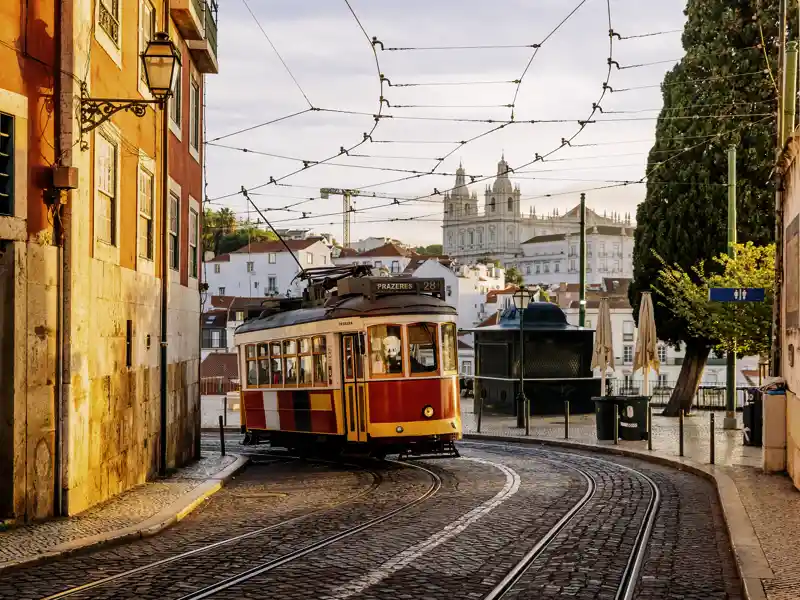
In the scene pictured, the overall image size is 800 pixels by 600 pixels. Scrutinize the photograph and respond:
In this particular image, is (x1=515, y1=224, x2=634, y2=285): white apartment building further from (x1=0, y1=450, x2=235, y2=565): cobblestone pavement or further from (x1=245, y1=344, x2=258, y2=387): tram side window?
(x1=0, y1=450, x2=235, y2=565): cobblestone pavement

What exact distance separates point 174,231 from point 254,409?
15.1 feet

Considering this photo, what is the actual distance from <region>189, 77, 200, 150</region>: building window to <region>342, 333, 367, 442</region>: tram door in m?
5.52

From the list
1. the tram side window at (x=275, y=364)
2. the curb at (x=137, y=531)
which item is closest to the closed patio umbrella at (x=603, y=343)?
the tram side window at (x=275, y=364)

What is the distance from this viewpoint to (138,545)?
11.8 m

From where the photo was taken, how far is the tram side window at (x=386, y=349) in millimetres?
18594

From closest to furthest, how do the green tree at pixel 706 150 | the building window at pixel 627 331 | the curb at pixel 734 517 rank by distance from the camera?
the curb at pixel 734 517 → the green tree at pixel 706 150 → the building window at pixel 627 331

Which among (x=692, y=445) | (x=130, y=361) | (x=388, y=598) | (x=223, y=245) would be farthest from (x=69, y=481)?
(x=223, y=245)

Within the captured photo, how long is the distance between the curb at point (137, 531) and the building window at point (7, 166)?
3361 mm

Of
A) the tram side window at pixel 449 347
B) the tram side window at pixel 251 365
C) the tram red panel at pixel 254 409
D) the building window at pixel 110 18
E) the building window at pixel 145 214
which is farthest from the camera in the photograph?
the tram side window at pixel 251 365

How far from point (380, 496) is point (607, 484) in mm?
3489

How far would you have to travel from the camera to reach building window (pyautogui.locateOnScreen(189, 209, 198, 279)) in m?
21.8

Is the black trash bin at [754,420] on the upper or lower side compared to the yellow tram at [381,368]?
lower

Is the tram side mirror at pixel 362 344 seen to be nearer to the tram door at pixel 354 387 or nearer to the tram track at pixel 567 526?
the tram door at pixel 354 387

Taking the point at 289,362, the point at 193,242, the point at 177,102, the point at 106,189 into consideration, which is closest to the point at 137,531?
the point at 106,189
